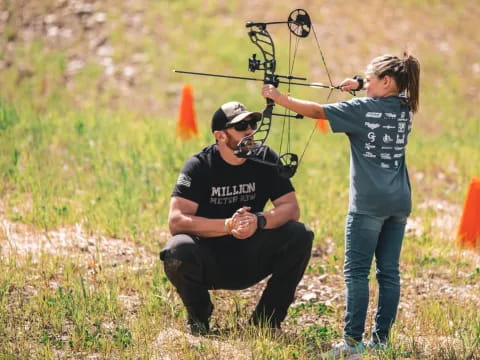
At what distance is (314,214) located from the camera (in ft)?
23.5

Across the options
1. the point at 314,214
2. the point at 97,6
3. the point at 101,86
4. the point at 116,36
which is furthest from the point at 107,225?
the point at 97,6

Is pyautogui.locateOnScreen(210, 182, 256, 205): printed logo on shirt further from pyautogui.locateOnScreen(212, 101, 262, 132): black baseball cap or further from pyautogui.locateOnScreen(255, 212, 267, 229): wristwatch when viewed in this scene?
pyautogui.locateOnScreen(212, 101, 262, 132): black baseball cap

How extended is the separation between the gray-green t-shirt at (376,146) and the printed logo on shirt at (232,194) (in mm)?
812

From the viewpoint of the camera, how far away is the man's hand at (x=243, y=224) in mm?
4660

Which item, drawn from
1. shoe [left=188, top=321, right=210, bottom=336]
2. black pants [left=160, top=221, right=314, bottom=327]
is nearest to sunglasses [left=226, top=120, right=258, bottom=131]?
black pants [left=160, top=221, right=314, bottom=327]

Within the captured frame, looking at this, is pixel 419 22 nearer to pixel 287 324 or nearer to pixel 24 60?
pixel 24 60

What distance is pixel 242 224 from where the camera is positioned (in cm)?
466

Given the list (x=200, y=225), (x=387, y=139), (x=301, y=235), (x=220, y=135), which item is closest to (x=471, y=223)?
(x=301, y=235)

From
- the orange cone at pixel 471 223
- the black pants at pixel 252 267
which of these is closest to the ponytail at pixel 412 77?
the black pants at pixel 252 267

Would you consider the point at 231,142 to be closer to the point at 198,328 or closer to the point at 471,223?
the point at 198,328

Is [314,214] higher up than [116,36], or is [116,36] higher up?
[116,36]

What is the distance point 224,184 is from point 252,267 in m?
0.54

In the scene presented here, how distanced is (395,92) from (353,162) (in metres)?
0.45

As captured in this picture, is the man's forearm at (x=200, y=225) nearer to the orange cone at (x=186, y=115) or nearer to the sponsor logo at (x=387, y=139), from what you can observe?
the sponsor logo at (x=387, y=139)
